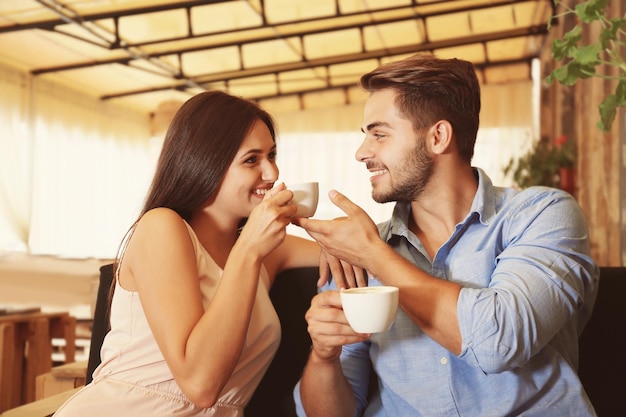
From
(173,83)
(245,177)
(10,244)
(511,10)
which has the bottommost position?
(10,244)

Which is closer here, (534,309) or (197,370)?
(534,309)

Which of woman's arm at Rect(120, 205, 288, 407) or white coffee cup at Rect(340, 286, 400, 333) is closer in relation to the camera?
white coffee cup at Rect(340, 286, 400, 333)

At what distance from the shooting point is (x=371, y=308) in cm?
101

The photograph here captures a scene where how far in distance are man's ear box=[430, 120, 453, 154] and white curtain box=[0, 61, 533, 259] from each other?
557 cm

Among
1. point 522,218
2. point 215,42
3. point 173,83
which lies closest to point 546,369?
point 522,218

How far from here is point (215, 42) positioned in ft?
26.1

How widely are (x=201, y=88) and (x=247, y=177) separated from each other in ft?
26.5

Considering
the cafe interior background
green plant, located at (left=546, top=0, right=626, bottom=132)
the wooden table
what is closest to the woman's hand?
green plant, located at (left=546, top=0, right=626, bottom=132)

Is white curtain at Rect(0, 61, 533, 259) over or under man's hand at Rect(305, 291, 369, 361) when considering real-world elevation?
over

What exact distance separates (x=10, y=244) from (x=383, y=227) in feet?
23.9

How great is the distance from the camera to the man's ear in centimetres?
160

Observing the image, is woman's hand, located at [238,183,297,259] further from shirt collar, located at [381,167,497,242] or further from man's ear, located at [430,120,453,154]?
man's ear, located at [430,120,453,154]

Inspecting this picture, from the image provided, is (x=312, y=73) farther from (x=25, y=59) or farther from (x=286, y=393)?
(x=286, y=393)

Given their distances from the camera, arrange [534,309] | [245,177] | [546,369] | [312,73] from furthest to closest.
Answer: [312,73], [245,177], [546,369], [534,309]
